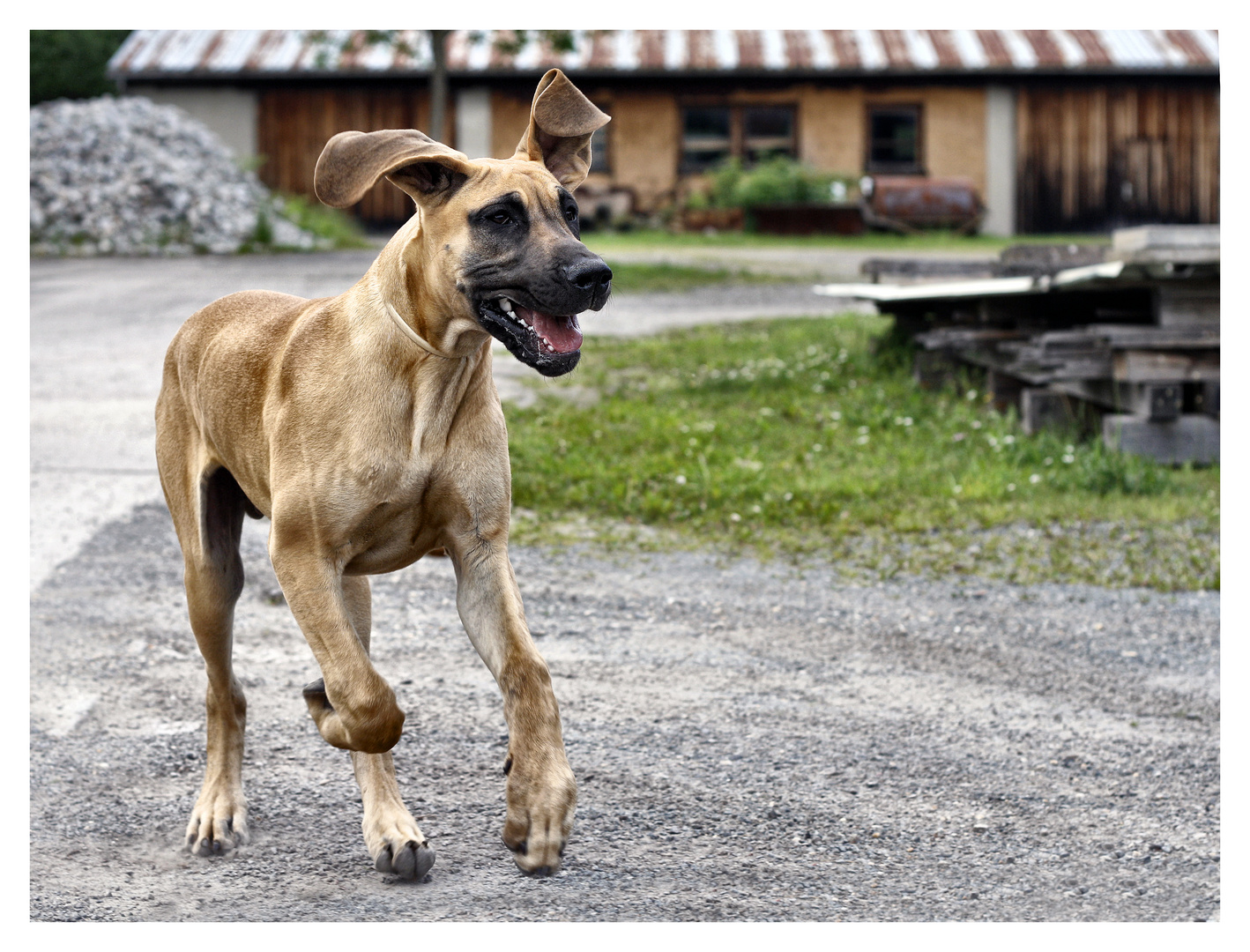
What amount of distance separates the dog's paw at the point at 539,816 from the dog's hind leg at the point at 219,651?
1.29 m

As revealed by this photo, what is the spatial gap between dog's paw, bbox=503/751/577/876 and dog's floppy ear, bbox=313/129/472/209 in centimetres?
146

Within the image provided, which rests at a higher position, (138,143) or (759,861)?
(138,143)

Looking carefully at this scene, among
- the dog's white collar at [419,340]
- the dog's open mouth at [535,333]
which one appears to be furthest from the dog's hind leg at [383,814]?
the dog's open mouth at [535,333]

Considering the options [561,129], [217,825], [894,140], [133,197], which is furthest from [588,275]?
[894,140]

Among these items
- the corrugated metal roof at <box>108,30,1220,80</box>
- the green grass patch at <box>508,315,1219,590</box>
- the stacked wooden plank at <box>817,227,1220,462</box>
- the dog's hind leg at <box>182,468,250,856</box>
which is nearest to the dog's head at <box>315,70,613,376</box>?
the dog's hind leg at <box>182,468,250,856</box>

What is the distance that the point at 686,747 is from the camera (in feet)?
16.9

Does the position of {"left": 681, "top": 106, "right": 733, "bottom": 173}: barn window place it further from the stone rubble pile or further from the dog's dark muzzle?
the dog's dark muzzle

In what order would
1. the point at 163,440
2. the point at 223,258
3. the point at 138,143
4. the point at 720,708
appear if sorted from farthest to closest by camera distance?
the point at 138,143 → the point at 223,258 → the point at 720,708 → the point at 163,440

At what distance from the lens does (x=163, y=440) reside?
445 centimetres

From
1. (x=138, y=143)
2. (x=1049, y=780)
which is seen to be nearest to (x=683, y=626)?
(x=1049, y=780)

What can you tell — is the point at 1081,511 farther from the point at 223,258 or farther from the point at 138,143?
the point at 138,143

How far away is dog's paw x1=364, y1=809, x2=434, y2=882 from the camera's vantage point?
3.96 meters

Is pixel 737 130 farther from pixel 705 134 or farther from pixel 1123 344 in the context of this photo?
pixel 1123 344

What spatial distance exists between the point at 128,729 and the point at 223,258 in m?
16.4
